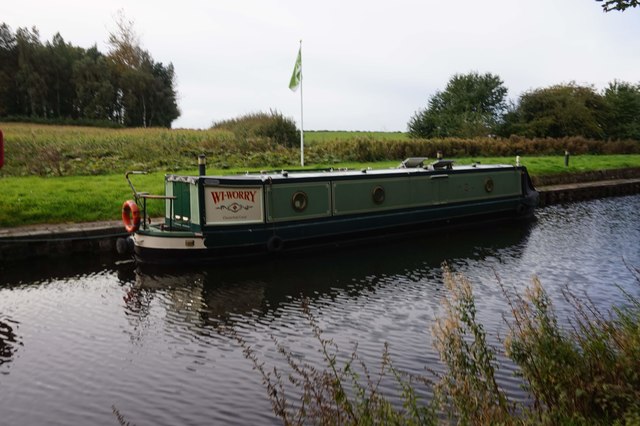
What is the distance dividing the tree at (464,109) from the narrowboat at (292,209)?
981 inches

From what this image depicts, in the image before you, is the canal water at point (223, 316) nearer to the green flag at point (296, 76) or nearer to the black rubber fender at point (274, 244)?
the black rubber fender at point (274, 244)

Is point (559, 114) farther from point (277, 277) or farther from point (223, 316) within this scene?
point (223, 316)

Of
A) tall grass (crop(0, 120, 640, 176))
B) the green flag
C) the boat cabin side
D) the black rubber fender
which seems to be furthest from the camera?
the green flag

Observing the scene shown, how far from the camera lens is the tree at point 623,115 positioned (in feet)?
134

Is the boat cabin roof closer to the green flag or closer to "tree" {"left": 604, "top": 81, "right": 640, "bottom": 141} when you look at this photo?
the green flag

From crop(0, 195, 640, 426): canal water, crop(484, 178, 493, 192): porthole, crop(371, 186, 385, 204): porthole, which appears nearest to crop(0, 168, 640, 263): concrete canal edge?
crop(0, 195, 640, 426): canal water

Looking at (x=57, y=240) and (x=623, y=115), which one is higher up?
(x=623, y=115)

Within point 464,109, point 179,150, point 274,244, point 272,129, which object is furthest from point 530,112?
point 274,244

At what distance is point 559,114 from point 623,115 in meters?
6.12

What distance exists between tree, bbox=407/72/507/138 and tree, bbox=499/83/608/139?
5.34 ft

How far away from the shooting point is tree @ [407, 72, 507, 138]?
3969 cm

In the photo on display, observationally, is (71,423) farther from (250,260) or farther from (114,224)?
(114,224)

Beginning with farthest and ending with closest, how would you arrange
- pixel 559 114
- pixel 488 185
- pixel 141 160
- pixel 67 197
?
pixel 559 114 → pixel 141 160 → pixel 488 185 → pixel 67 197

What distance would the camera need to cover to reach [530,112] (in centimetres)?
4084
